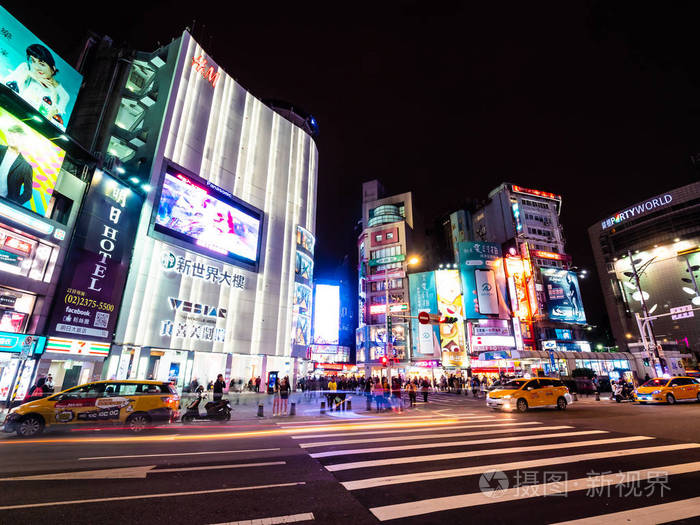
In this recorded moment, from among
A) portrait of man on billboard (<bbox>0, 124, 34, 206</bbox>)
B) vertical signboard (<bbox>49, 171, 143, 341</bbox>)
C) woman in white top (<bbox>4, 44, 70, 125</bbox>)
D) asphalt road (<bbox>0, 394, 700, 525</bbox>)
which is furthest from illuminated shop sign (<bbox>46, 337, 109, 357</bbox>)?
woman in white top (<bbox>4, 44, 70, 125</bbox>)

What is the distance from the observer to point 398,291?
6638 cm

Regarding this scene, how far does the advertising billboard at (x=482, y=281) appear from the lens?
56.6 metres

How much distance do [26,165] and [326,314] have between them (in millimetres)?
55563

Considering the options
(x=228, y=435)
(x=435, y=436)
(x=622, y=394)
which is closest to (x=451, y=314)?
(x=622, y=394)

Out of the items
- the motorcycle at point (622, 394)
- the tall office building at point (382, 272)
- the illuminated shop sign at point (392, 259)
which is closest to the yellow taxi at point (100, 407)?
the motorcycle at point (622, 394)

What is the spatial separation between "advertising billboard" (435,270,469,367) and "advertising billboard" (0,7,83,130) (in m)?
51.8

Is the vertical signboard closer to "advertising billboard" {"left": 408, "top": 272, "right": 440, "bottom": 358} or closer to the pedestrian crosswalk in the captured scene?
the pedestrian crosswalk

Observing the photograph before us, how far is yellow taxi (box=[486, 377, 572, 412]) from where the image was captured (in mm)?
17812

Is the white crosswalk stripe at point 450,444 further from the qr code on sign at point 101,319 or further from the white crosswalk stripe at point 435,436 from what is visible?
the qr code on sign at point 101,319

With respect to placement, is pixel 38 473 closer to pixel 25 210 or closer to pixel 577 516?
pixel 577 516

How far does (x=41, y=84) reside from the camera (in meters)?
22.1

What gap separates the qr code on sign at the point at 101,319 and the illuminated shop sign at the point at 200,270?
649cm

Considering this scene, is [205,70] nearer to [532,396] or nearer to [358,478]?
[358,478]

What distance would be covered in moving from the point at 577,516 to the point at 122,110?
4636 centimetres
